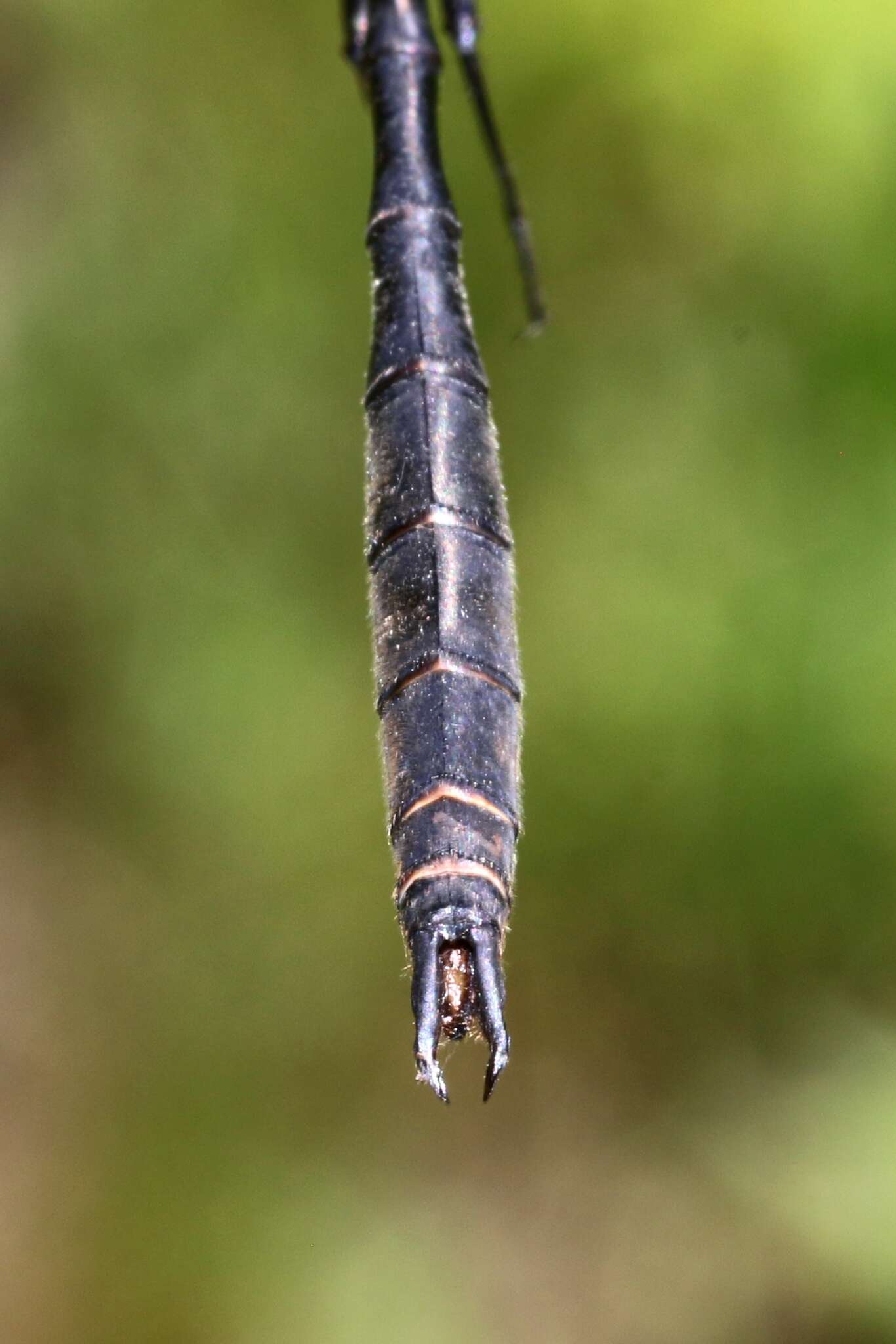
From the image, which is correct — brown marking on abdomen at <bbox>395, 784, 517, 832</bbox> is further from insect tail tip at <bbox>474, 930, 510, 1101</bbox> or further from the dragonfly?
insect tail tip at <bbox>474, 930, 510, 1101</bbox>

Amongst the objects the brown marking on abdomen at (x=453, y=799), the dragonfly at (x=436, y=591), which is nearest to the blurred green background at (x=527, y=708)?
the dragonfly at (x=436, y=591)

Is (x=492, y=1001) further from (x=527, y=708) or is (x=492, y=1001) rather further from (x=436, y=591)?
(x=527, y=708)

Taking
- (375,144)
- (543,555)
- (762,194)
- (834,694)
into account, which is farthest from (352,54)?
(834,694)

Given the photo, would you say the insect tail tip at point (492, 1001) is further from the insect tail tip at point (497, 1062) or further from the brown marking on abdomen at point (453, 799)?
the brown marking on abdomen at point (453, 799)

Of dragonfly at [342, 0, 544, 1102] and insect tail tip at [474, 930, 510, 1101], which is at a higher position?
dragonfly at [342, 0, 544, 1102]

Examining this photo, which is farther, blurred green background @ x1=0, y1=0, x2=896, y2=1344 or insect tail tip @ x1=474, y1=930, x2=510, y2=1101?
blurred green background @ x1=0, y1=0, x2=896, y2=1344

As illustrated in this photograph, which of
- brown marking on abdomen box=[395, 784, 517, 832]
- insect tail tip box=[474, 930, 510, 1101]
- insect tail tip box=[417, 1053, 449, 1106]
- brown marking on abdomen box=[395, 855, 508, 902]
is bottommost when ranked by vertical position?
insect tail tip box=[417, 1053, 449, 1106]

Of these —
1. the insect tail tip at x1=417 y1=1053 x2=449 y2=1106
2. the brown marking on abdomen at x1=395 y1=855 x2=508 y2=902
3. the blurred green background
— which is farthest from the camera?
the blurred green background

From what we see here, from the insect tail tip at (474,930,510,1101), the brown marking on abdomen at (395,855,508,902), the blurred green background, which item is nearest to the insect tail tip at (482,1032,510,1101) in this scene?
the insect tail tip at (474,930,510,1101)
